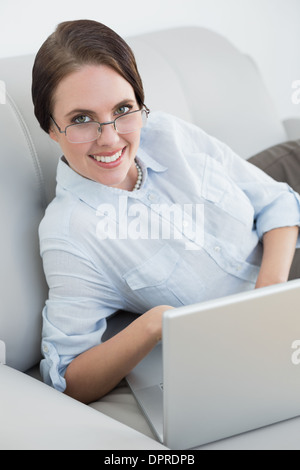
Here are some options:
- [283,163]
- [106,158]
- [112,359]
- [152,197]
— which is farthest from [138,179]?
[283,163]

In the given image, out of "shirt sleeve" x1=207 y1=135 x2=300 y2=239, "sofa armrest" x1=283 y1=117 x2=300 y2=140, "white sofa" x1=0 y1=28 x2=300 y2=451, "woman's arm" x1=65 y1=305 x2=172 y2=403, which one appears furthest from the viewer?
"sofa armrest" x1=283 y1=117 x2=300 y2=140

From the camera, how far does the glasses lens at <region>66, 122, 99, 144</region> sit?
1055 millimetres

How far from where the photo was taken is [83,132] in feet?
3.47

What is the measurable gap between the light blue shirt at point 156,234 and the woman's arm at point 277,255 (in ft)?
0.07

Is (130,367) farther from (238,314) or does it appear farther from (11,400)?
(238,314)

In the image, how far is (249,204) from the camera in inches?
51.8

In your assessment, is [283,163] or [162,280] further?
[283,163]

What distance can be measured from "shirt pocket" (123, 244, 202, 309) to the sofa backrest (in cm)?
19

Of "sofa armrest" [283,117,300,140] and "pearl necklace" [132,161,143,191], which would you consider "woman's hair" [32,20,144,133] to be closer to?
"pearl necklace" [132,161,143,191]

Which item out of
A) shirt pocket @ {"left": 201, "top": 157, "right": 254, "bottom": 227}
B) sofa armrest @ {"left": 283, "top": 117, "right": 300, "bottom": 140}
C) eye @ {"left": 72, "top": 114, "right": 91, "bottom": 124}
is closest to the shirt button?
shirt pocket @ {"left": 201, "top": 157, "right": 254, "bottom": 227}

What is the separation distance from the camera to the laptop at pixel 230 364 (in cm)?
73

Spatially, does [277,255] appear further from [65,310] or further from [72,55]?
[72,55]

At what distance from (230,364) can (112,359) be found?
0.32 m

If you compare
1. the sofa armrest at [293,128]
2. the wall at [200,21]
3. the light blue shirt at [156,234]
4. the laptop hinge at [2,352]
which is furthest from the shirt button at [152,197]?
the sofa armrest at [293,128]
